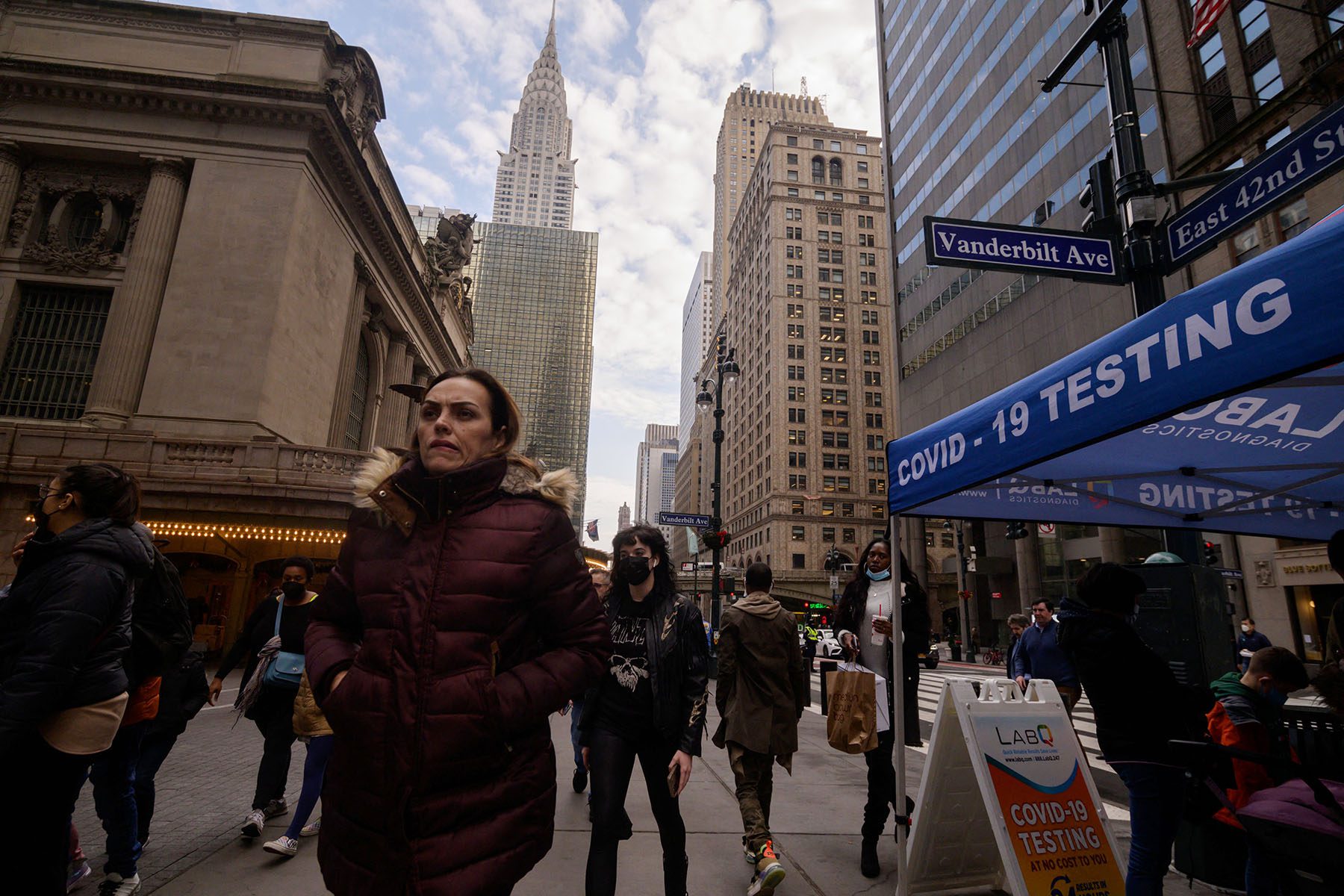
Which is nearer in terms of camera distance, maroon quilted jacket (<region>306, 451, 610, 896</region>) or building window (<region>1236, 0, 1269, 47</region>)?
maroon quilted jacket (<region>306, 451, 610, 896</region>)

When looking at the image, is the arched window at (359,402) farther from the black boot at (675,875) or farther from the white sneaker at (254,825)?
the black boot at (675,875)

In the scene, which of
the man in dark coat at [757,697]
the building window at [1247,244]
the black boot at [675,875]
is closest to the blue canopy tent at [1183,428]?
the man in dark coat at [757,697]

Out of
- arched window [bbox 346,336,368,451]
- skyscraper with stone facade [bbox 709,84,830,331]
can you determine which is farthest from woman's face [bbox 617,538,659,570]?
skyscraper with stone facade [bbox 709,84,830,331]

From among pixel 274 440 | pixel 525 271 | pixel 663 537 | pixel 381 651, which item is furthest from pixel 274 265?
pixel 525 271

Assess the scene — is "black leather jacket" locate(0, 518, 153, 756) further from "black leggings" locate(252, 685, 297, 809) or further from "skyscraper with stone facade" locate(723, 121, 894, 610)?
"skyscraper with stone facade" locate(723, 121, 894, 610)

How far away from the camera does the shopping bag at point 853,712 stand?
4660 mm

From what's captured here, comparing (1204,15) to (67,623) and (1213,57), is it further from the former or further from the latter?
(1213,57)

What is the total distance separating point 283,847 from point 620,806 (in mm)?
2682

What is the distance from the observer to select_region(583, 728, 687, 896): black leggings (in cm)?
324

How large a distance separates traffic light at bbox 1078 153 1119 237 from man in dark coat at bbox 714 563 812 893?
15.0 feet

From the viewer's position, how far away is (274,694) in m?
5.02

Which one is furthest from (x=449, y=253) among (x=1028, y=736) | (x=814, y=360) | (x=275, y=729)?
(x=814, y=360)

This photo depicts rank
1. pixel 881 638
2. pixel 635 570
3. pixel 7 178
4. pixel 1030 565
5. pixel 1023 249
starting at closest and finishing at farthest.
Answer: pixel 635 570
pixel 881 638
pixel 1023 249
pixel 7 178
pixel 1030 565

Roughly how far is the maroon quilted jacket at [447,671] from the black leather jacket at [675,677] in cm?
164
